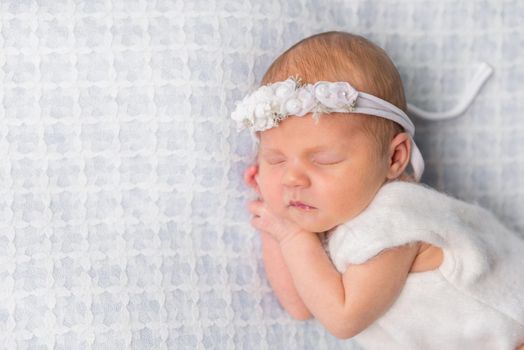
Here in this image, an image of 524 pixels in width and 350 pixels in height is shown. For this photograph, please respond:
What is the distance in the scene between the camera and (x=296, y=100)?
5.35 feet

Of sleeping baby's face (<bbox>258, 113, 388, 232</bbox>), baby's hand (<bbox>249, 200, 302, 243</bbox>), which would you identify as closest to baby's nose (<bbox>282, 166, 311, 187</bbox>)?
sleeping baby's face (<bbox>258, 113, 388, 232</bbox>)

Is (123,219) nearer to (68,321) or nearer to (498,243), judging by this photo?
(68,321)

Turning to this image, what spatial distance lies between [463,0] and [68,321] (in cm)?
117

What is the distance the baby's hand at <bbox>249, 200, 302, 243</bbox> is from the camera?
5.80 ft

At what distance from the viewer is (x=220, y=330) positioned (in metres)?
1.79

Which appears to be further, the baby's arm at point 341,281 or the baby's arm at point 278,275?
the baby's arm at point 278,275

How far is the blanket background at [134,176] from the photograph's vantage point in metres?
1.73

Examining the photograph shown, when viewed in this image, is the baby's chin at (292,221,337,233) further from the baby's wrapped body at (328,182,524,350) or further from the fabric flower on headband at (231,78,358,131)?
the fabric flower on headband at (231,78,358,131)

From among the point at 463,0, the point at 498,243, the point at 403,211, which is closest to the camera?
the point at 403,211

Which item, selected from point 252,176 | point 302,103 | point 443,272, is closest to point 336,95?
point 302,103

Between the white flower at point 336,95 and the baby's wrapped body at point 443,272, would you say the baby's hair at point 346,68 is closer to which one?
the white flower at point 336,95

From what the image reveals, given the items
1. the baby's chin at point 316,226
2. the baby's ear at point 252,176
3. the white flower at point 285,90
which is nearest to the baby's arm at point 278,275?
the baby's ear at point 252,176

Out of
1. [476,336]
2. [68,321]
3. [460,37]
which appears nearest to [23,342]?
[68,321]

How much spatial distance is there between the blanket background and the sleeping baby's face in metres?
0.19
